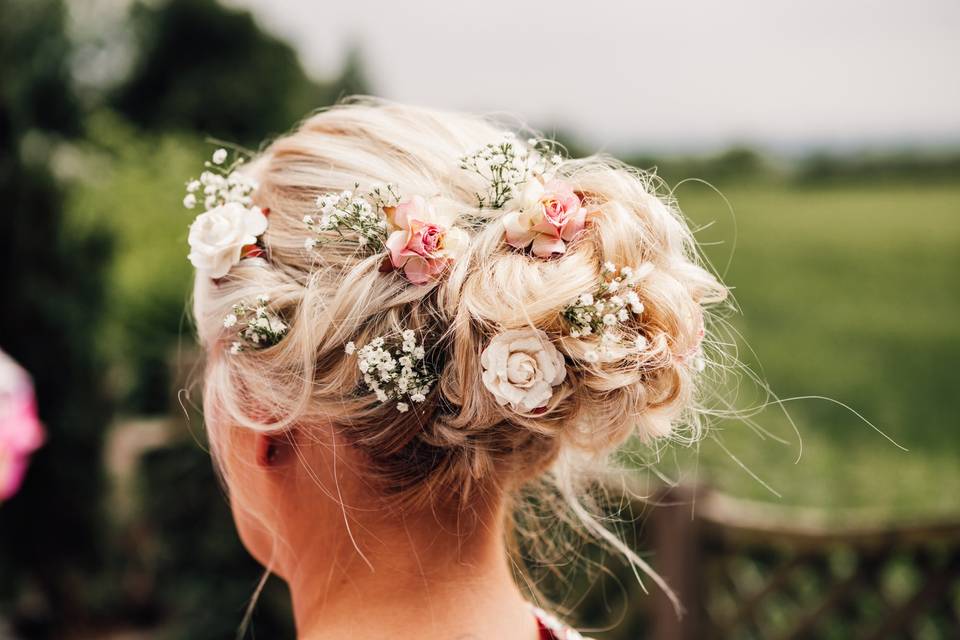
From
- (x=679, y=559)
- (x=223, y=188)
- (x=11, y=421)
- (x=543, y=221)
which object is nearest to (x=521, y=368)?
(x=543, y=221)

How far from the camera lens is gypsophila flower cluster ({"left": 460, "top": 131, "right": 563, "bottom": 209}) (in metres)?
1.11

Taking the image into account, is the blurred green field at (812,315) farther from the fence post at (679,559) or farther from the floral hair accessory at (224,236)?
the floral hair accessory at (224,236)

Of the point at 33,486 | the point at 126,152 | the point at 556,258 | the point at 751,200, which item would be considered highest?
the point at 556,258

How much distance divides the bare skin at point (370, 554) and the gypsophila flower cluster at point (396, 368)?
15cm

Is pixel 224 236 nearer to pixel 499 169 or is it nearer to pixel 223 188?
pixel 223 188

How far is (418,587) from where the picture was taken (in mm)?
1080

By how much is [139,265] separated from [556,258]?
582 centimetres

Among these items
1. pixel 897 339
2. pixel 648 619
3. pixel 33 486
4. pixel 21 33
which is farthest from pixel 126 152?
pixel 897 339

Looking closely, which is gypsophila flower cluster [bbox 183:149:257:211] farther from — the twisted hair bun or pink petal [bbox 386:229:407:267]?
pink petal [bbox 386:229:407:267]

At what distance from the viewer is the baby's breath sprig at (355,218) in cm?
106

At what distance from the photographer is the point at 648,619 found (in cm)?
301

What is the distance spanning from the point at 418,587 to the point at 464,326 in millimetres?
389

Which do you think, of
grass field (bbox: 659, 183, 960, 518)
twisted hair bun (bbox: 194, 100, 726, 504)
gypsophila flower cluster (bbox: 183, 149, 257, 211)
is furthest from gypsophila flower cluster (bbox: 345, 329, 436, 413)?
grass field (bbox: 659, 183, 960, 518)

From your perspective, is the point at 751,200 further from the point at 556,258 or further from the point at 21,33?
the point at 556,258
